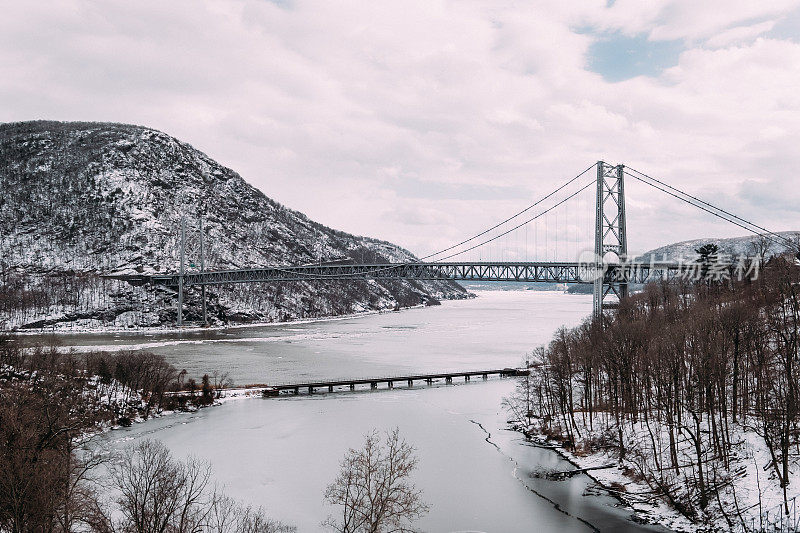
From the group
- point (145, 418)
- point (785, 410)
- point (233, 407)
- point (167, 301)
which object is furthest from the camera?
point (167, 301)

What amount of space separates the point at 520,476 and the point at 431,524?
6058mm

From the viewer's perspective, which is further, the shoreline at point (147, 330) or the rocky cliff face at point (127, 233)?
the rocky cliff face at point (127, 233)

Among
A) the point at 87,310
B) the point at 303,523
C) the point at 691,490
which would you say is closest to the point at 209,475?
the point at 303,523

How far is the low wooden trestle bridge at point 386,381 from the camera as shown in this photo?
3915 cm

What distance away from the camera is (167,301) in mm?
100750

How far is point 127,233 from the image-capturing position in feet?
387

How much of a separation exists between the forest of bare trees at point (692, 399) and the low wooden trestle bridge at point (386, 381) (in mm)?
8951

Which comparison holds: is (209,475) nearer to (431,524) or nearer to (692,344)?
(431,524)

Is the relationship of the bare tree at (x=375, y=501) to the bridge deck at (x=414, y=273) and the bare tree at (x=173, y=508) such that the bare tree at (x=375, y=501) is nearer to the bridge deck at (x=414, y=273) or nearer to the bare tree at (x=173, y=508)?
the bare tree at (x=173, y=508)

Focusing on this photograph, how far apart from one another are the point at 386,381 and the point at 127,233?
3802 inches

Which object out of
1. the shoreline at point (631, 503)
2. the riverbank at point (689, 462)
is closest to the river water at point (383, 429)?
the shoreline at point (631, 503)

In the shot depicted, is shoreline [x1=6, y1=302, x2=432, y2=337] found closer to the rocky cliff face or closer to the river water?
the rocky cliff face

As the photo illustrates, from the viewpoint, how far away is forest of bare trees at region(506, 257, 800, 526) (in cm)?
1906

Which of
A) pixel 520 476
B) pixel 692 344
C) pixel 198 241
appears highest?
pixel 198 241
